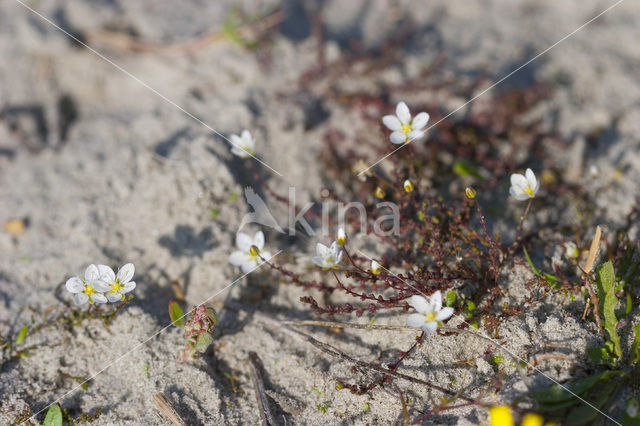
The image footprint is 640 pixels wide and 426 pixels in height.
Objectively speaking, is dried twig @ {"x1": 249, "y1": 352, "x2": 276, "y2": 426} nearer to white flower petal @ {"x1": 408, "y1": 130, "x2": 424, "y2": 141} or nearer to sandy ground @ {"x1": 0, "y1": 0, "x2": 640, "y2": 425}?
sandy ground @ {"x1": 0, "y1": 0, "x2": 640, "y2": 425}

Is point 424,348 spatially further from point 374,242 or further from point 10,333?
point 10,333

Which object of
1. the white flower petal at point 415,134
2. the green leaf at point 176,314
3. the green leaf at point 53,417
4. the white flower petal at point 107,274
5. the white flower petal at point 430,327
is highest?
the white flower petal at point 107,274

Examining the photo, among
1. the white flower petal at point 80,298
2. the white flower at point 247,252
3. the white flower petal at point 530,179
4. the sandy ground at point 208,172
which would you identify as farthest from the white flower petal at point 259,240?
the white flower petal at point 530,179

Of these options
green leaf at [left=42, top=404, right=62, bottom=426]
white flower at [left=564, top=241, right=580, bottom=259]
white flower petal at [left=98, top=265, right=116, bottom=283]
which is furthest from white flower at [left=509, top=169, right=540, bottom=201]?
green leaf at [left=42, top=404, right=62, bottom=426]

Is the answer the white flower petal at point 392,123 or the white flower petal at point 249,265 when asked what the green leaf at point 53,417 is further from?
the white flower petal at point 392,123

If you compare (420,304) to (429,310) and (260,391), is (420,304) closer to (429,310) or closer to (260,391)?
(429,310)

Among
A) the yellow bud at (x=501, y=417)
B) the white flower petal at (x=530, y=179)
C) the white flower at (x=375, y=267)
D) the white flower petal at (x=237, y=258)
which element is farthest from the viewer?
the white flower petal at (x=237, y=258)
